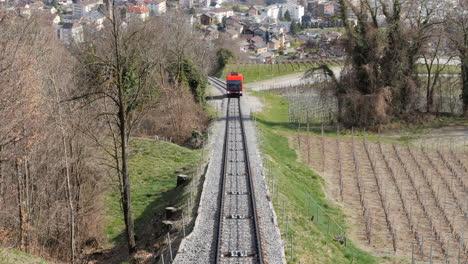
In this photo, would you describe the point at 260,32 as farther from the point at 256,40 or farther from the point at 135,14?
the point at 135,14

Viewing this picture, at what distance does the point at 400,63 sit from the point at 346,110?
4839mm

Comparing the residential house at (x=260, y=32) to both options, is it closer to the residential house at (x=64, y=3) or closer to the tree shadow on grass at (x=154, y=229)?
the residential house at (x=64, y=3)

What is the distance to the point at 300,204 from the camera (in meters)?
21.9

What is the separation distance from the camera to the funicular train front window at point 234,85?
47906 mm

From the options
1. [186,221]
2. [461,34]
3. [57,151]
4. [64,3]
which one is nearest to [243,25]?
[64,3]

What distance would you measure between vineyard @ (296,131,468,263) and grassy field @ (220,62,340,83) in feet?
146

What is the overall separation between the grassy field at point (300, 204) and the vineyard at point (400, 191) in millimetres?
A: 816

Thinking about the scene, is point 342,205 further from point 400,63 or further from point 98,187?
point 400,63

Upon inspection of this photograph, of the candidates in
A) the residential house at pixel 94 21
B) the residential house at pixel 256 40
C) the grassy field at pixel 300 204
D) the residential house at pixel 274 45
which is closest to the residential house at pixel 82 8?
the residential house at pixel 94 21

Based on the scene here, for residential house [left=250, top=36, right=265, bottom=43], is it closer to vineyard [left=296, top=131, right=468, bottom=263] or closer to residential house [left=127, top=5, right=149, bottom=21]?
residential house [left=127, top=5, right=149, bottom=21]

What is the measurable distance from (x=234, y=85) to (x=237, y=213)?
30813 millimetres

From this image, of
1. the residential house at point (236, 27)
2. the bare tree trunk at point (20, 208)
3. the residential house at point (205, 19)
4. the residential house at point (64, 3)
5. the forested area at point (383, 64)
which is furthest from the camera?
the residential house at point (64, 3)

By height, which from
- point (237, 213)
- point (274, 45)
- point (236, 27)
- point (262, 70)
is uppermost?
point (236, 27)

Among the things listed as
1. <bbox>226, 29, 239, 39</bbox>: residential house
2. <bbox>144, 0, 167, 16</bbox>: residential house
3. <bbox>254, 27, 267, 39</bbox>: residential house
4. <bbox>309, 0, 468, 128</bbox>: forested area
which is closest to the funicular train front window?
<bbox>309, 0, 468, 128</bbox>: forested area
